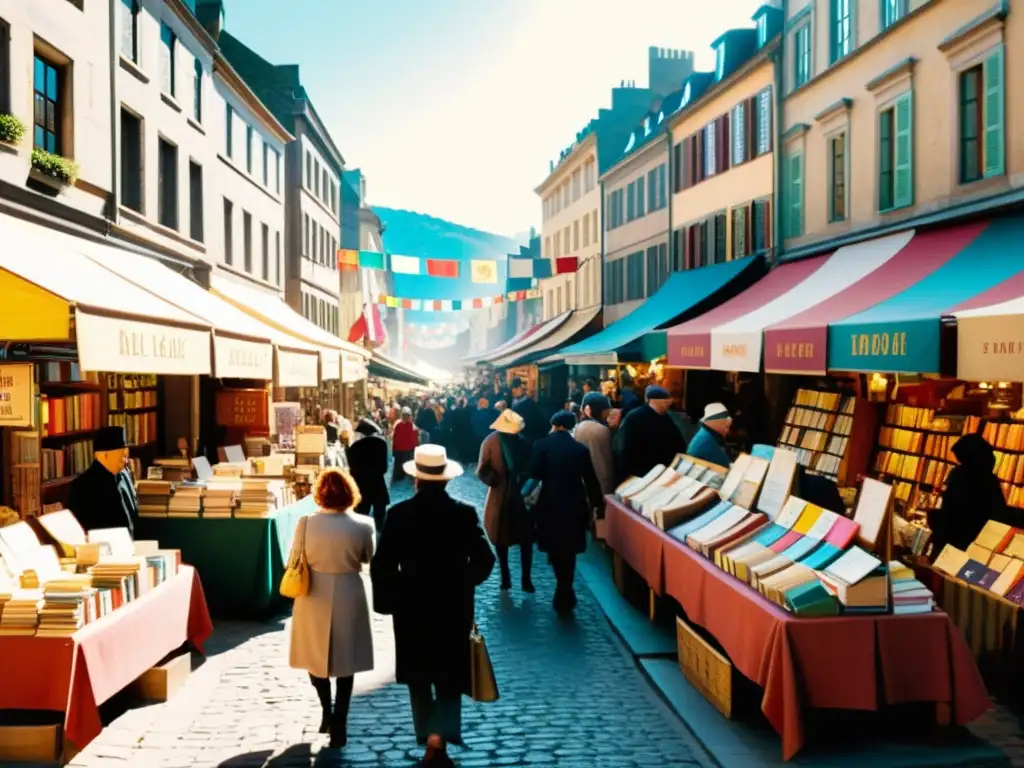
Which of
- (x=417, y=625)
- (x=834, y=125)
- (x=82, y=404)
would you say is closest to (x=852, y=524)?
(x=417, y=625)

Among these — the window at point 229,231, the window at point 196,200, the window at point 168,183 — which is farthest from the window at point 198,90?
the window at point 229,231

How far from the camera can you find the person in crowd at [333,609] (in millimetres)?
A: 6492

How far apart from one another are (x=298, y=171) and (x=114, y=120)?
2093 cm

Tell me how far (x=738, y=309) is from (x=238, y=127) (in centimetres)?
1434

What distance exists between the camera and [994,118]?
44.2 ft

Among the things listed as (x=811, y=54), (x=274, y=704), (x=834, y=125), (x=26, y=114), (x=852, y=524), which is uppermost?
(x=811, y=54)

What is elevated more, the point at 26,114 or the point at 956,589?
the point at 26,114

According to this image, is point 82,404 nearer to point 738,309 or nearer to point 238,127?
point 738,309

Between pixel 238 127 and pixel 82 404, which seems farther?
pixel 238 127

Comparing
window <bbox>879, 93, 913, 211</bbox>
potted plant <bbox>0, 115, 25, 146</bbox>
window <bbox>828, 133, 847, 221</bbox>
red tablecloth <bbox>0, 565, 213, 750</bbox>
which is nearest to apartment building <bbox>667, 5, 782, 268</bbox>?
window <bbox>828, 133, 847, 221</bbox>

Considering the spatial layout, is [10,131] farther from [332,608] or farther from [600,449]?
[332,608]

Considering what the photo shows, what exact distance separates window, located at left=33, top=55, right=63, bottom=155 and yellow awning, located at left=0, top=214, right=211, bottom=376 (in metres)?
3.96

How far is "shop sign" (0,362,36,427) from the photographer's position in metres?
7.70

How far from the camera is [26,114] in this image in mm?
12586
